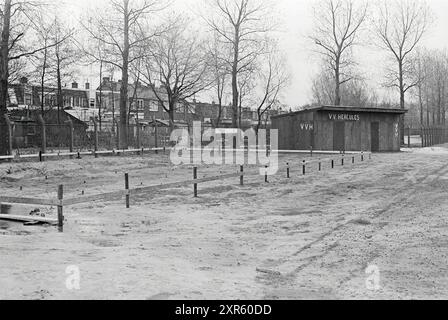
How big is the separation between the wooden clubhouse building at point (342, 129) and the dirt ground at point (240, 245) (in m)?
20.4

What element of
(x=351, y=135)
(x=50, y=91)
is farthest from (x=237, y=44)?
(x=50, y=91)

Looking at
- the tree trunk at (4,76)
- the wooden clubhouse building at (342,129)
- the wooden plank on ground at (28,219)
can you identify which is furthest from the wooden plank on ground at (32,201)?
the wooden clubhouse building at (342,129)

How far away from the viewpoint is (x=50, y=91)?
57438mm

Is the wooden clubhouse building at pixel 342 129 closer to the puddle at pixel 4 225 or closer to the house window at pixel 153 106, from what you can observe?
the puddle at pixel 4 225

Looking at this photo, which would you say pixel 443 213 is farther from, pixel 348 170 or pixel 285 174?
pixel 348 170

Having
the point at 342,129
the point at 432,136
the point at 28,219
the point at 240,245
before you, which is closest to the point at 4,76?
the point at 28,219

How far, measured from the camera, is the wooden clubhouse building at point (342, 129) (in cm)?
Result: 3784

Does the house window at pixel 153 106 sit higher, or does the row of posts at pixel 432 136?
the house window at pixel 153 106

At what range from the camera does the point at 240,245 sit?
9070 mm

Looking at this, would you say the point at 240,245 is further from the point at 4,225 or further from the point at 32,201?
the point at 4,225

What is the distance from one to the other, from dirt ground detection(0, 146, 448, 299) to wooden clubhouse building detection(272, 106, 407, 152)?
20.4 meters

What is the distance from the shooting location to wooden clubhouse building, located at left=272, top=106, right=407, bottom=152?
37844 mm

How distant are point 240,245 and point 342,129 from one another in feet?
99.9
